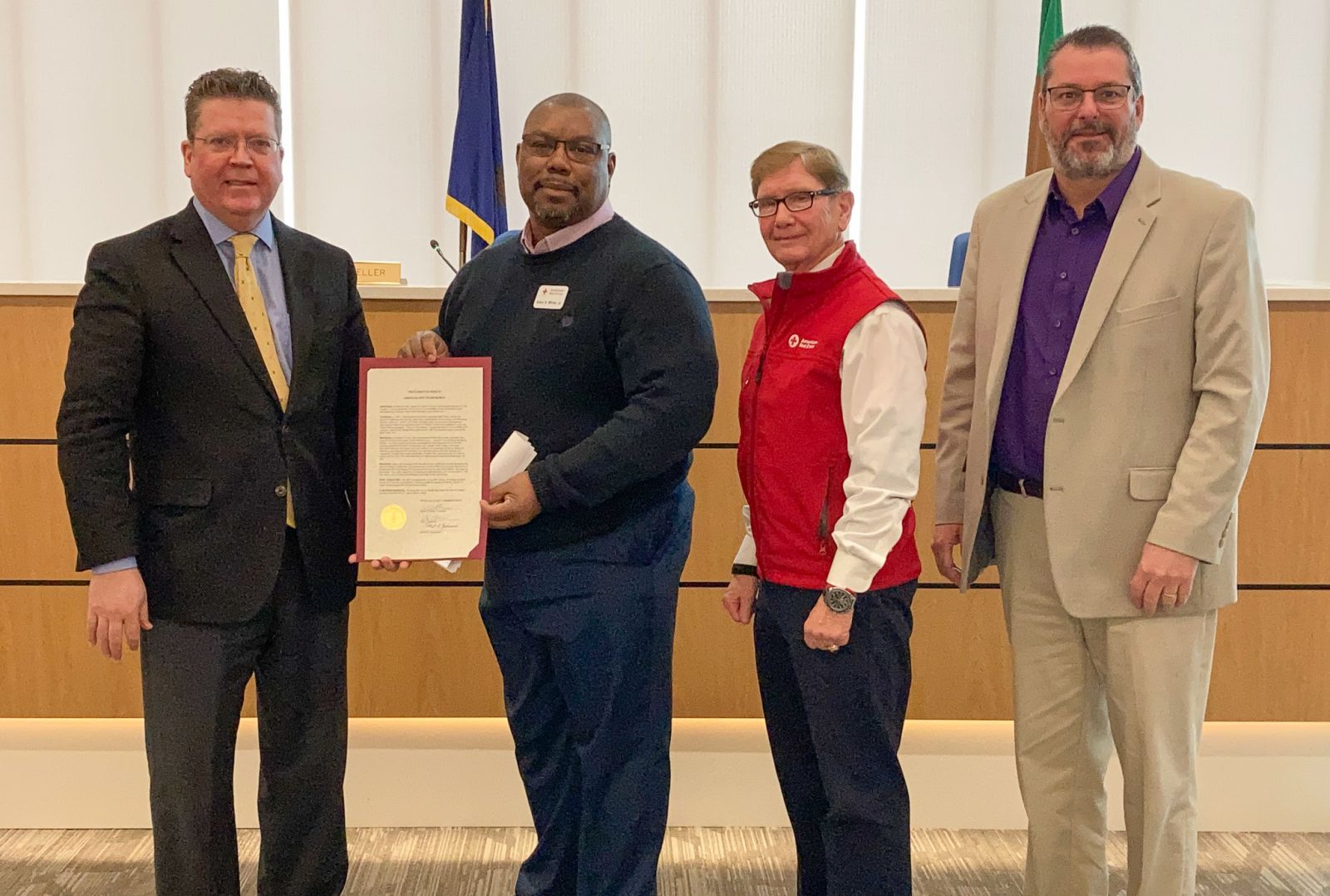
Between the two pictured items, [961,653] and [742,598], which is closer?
[742,598]

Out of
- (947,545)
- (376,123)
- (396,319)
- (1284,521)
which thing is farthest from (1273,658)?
(376,123)

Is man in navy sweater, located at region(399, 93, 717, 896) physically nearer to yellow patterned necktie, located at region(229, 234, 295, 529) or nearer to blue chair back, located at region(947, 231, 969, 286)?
yellow patterned necktie, located at region(229, 234, 295, 529)

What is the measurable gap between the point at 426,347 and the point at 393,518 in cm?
33

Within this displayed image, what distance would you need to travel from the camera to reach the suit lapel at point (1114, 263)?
171 cm

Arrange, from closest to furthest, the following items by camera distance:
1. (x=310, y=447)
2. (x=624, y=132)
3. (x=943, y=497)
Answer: (x=310, y=447) < (x=943, y=497) < (x=624, y=132)

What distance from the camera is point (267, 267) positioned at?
1.89m

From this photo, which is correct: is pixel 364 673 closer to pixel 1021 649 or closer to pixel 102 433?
pixel 102 433

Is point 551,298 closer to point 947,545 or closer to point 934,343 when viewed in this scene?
point 947,545

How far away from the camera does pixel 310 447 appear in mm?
1856

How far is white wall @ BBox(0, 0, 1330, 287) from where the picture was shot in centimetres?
437

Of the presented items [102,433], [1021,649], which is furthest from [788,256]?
[102,433]

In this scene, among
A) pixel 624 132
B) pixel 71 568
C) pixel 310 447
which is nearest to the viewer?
pixel 310 447

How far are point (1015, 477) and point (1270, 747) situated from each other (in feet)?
5.09

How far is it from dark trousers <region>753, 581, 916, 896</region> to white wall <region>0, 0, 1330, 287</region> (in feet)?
9.68
